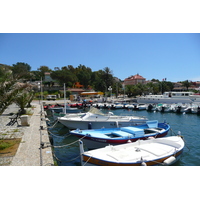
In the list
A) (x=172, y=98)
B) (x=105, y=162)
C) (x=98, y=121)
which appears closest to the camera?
(x=105, y=162)

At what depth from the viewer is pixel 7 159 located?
335 inches

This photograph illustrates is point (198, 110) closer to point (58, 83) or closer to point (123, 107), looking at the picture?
point (123, 107)

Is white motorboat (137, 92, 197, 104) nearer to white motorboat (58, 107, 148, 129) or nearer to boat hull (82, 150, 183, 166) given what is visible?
white motorboat (58, 107, 148, 129)

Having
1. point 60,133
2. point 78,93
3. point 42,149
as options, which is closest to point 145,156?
point 42,149

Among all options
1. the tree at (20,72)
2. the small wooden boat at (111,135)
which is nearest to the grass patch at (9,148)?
the small wooden boat at (111,135)

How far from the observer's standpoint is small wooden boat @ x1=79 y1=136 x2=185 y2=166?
844 centimetres

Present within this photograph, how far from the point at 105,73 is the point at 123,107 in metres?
33.4

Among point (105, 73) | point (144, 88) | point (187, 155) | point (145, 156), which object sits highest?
point (105, 73)

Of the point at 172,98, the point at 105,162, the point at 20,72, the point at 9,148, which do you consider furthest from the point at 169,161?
the point at 172,98

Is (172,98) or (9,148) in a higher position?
(172,98)

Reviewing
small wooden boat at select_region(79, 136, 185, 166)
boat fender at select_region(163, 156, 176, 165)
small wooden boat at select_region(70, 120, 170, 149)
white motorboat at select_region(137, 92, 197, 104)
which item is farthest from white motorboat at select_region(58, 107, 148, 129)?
white motorboat at select_region(137, 92, 197, 104)

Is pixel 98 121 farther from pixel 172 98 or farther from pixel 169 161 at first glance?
pixel 172 98

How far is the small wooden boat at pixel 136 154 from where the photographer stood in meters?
8.44

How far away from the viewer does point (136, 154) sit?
9.37 metres
